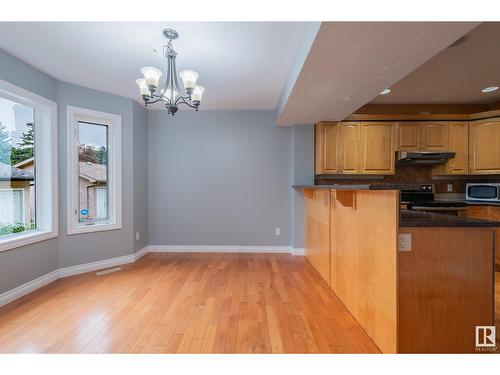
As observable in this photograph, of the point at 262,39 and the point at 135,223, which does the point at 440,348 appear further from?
the point at 135,223

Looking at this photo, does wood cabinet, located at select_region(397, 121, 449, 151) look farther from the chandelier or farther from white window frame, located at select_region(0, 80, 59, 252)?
white window frame, located at select_region(0, 80, 59, 252)

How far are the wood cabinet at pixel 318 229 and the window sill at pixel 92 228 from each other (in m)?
2.96

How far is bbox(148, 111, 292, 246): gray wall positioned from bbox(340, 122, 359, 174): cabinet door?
90 cm

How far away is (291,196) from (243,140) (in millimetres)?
1323

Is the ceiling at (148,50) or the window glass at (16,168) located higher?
the ceiling at (148,50)

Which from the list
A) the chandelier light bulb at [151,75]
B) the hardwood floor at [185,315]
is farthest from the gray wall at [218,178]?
the chandelier light bulb at [151,75]

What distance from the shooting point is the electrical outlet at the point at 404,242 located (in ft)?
4.62

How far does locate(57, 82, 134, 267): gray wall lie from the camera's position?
2.90 meters

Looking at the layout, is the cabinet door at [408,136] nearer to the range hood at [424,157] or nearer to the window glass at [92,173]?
the range hood at [424,157]

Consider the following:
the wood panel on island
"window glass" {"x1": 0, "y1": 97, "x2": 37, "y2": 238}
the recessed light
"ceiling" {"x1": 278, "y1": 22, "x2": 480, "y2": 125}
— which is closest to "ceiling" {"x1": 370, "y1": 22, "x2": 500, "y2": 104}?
the recessed light

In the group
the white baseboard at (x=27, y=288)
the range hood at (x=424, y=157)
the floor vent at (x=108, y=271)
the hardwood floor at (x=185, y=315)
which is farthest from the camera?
the range hood at (x=424, y=157)

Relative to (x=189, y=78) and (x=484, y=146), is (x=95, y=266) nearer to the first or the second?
(x=189, y=78)

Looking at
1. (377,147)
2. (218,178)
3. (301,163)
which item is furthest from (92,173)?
(377,147)

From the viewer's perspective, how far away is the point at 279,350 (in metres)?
1.57
